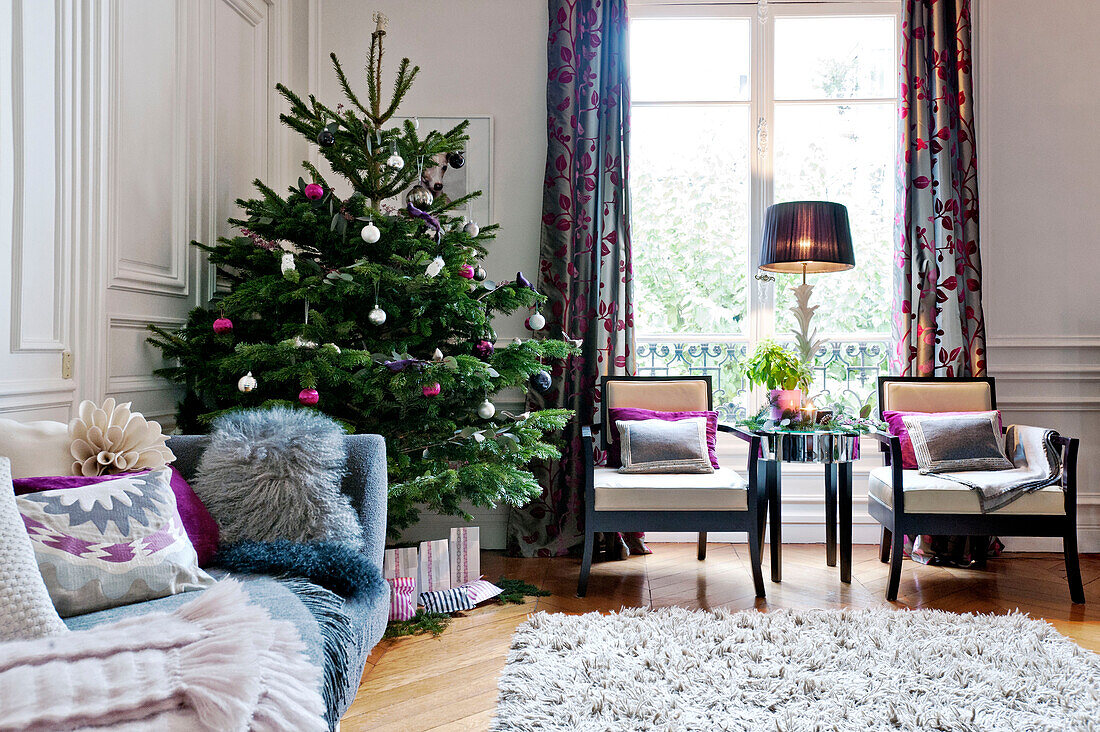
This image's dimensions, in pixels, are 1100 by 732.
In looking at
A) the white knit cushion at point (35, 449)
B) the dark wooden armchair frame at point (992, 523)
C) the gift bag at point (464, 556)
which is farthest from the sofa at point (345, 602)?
the dark wooden armchair frame at point (992, 523)

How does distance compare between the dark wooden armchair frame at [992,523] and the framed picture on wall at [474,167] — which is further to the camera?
the framed picture on wall at [474,167]

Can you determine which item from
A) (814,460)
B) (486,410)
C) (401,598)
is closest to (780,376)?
(814,460)

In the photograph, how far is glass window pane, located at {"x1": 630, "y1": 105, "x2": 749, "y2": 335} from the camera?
150 inches

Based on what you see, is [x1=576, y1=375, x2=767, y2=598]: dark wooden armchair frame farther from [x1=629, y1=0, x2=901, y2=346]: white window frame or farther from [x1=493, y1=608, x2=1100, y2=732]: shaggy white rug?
[x1=629, y1=0, x2=901, y2=346]: white window frame

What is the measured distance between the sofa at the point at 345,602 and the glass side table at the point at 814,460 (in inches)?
62.8

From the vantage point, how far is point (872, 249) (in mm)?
3756

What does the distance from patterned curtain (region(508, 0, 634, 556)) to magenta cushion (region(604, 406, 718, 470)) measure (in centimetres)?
27

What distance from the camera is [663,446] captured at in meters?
2.99

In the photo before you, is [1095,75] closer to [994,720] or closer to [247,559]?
[994,720]

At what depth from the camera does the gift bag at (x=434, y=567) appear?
2.67 meters

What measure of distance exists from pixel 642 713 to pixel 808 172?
2956mm

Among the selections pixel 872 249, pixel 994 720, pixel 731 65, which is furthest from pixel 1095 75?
pixel 994 720

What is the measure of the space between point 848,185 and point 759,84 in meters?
0.70

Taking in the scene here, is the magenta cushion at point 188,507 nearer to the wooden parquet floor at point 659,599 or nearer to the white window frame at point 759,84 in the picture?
the wooden parquet floor at point 659,599
